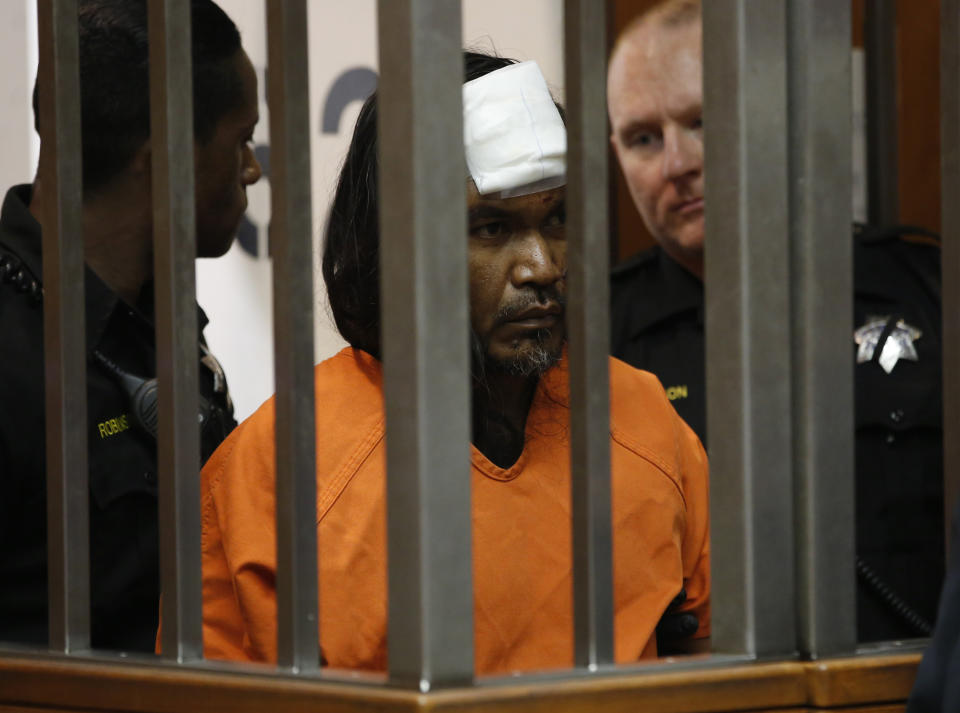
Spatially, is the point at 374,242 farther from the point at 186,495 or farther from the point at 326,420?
the point at 186,495

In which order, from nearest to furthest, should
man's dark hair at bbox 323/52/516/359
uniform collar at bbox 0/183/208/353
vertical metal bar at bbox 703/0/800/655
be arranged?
vertical metal bar at bbox 703/0/800/655 → man's dark hair at bbox 323/52/516/359 → uniform collar at bbox 0/183/208/353

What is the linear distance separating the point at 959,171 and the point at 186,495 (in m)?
0.60

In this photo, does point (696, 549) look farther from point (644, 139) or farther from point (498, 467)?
point (644, 139)

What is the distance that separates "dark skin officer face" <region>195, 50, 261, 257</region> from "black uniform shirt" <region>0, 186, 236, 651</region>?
0.53 ft

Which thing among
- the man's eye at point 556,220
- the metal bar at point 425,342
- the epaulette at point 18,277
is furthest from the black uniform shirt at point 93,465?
the metal bar at point 425,342

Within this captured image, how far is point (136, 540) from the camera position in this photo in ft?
5.15

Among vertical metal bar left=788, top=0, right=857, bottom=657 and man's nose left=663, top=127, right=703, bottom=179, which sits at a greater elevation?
man's nose left=663, top=127, right=703, bottom=179

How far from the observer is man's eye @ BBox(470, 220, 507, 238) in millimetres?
1413

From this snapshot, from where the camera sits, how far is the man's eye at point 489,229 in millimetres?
1413

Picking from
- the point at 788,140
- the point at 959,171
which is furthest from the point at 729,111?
the point at 959,171

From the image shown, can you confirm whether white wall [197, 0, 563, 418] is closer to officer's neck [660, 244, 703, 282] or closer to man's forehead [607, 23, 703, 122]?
man's forehead [607, 23, 703, 122]

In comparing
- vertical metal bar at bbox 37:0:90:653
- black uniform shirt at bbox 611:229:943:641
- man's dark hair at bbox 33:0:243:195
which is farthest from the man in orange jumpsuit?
black uniform shirt at bbox 611:229:943:641

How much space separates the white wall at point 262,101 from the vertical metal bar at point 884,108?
0.61 meters

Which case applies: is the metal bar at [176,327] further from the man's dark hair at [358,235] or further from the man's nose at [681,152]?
the man's nose at [681,152]
